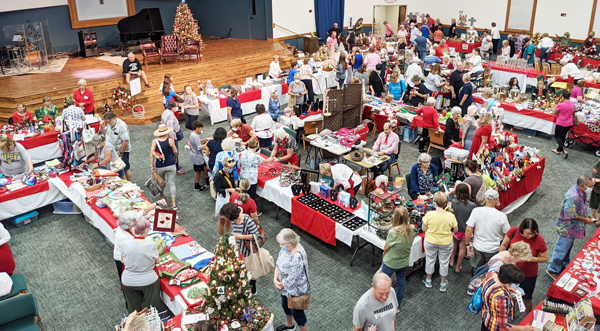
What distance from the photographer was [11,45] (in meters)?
13.9

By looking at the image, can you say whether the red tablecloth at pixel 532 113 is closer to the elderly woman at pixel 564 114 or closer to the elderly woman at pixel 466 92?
the elderly woman at pixel 564 114

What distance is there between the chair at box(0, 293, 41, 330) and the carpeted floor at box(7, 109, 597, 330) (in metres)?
0.53

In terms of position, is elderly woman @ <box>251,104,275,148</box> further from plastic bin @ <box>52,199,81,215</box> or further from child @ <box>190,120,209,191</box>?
plastic bin @ <box>52,199,81,215</box>

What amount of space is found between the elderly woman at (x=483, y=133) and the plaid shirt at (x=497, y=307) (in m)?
3.67

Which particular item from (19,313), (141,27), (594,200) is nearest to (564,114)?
(594,200)

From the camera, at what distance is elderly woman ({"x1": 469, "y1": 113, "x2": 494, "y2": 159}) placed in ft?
24.0

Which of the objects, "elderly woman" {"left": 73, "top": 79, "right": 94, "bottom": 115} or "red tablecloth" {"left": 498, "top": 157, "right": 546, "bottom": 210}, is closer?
"red tablecloth" {"left": 498, "top": 157, "right": 546, "bottom": 210}

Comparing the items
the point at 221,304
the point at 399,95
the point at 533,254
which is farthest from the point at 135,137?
the point at 533,254

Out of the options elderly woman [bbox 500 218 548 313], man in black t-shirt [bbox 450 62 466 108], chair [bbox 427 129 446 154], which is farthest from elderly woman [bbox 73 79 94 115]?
elderly woman [bbox 500 218 548 313]

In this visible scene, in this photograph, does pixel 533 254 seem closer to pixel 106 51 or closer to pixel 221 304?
pixel 221 304

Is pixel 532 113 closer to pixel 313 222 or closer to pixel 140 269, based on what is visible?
pixel 313 222

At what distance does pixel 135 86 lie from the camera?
1160 cm

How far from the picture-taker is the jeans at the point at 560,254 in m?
5.61

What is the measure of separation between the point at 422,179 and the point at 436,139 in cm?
292
